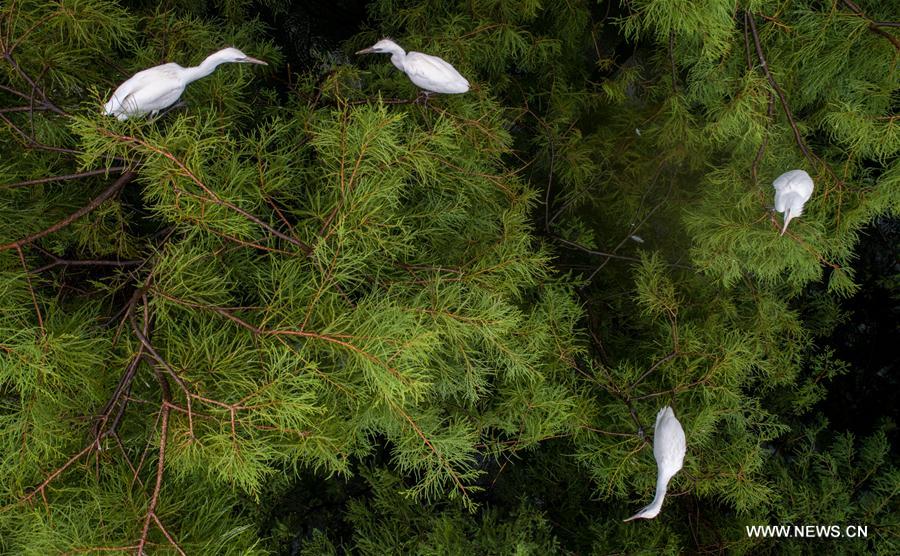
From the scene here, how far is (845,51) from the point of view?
3.14 feet

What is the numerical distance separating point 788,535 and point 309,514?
3.91 feet

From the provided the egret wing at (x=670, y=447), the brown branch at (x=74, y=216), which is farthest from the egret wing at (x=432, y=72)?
the egret wing at (x=670, y=447)

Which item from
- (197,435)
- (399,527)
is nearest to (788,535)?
(399,527)

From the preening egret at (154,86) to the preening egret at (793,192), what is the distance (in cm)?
76

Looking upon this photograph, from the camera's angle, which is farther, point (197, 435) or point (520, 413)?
point (520, 413)

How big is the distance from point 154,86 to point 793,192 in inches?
34.3

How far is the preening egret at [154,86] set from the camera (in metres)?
0.59

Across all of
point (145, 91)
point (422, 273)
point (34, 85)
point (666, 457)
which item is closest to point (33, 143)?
point (34, 85)

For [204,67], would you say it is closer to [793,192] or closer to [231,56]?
[231,56]


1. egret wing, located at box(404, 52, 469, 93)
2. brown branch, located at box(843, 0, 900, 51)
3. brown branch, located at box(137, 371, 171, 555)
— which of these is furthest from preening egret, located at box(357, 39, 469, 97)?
brown branch, located at box(843, 0, 900, 51)

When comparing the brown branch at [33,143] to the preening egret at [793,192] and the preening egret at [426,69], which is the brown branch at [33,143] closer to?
the preening egret at [426,69]

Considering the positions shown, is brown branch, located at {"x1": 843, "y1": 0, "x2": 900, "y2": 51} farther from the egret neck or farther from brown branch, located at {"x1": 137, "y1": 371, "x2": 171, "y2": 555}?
brown branch, located at {"x1": 137, "y1": 371, "x2": 171, "y2": 555}

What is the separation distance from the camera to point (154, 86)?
590mm

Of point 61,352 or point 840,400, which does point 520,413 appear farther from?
point 840,400
